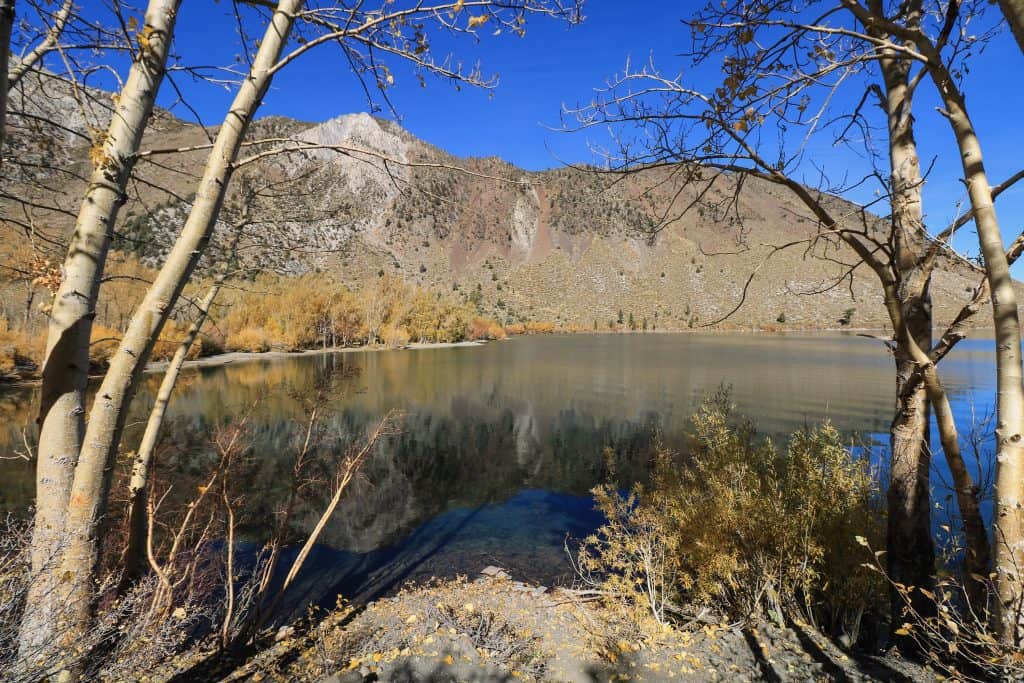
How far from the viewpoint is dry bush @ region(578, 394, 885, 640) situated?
4.92 meters

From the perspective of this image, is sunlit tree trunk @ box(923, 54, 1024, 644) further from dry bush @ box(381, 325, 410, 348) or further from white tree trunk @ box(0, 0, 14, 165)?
dry bush @ box(381, 325, 410, 348)

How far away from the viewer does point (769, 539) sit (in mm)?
5203

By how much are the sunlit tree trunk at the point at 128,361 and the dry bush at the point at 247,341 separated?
137ft

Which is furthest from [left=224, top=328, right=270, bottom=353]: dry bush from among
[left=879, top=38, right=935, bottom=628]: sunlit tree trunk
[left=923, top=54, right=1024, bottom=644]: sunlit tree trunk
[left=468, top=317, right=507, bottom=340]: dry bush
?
[left=923, top=54, right=1024, bottom=644]: sunlit tree trunk

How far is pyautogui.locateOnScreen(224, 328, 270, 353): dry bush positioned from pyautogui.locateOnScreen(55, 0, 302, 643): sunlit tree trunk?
41767 millimetres

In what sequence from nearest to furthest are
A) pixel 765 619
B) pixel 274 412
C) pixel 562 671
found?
pixel 562 671, pixel 765 619, pixel 274 412

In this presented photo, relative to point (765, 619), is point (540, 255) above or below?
above

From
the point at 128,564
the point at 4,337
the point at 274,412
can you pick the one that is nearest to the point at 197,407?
the point at 274,412

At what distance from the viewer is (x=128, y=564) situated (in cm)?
344

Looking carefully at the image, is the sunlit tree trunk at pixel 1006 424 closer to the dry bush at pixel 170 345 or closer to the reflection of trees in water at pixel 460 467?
the reflection of trees in water at pixel 460 467

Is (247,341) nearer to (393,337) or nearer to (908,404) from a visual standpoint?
(393,337)

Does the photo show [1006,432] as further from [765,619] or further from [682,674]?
[765,619]

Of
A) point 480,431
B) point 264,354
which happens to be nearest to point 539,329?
point 264,354

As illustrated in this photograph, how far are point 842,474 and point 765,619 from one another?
68.2 inches
